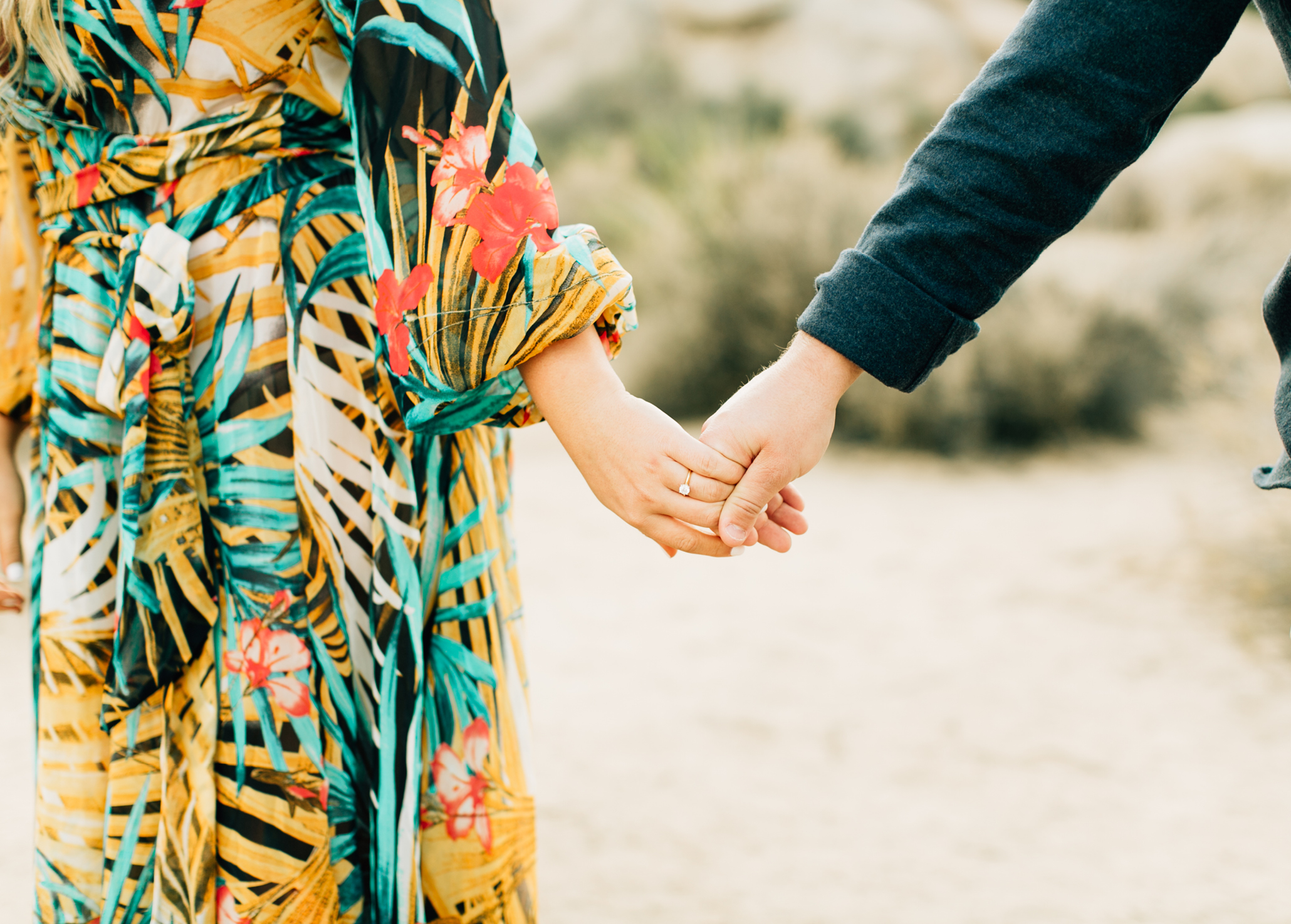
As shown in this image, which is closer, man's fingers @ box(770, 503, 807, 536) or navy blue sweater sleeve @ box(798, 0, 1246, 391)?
navy blue sweater sleeve @ box(798, 0, 1246, 391)

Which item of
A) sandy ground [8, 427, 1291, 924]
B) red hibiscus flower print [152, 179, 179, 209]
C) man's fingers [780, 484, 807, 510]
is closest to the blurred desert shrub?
sandy ground [8, 427, 1291, 924]

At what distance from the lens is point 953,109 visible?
1.02m

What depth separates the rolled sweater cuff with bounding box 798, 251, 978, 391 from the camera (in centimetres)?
102

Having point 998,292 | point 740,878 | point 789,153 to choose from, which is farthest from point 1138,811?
point 789,153

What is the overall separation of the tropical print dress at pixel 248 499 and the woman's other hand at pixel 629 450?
0.04 m

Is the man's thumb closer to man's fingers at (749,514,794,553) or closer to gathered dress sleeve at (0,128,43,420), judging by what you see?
man's fingers at (749,514,794,553)

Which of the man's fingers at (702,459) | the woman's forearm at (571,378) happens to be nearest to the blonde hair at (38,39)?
the woman's forearm at (571,378)

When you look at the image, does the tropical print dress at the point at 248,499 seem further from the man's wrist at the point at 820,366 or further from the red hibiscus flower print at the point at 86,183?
the man's wrist at the point at 820,366

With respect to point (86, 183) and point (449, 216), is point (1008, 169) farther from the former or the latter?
point (86, 183)

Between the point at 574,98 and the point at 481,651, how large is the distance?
14.7 meters

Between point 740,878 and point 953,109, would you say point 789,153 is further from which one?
point 953,109

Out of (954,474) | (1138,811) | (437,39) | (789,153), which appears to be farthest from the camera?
(789,153)

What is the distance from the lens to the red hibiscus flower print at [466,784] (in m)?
1.04

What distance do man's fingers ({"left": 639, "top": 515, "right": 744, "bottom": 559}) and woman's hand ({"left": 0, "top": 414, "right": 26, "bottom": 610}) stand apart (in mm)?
739
